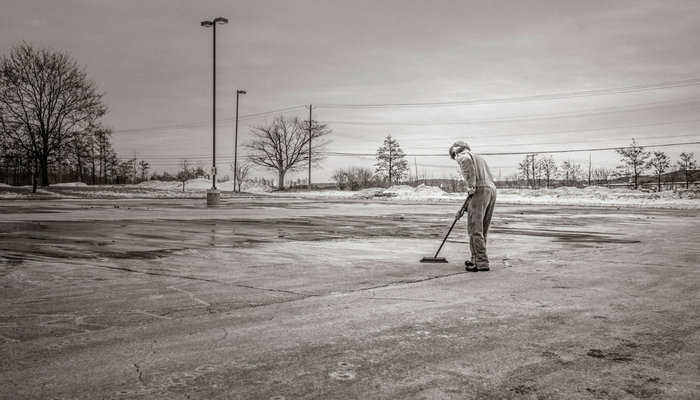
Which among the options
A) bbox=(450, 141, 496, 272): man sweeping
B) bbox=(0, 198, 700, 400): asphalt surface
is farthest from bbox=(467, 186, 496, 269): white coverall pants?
bbox=(0, 198, 700, 400): asphalt surface

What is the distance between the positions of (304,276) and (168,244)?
4391 mm

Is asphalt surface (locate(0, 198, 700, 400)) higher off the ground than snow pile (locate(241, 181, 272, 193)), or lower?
lower

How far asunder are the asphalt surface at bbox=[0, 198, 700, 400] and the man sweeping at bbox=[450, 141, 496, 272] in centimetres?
26

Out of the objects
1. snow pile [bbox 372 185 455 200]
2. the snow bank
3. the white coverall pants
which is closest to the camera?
the white coverall pants

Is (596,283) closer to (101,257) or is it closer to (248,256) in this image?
(248,256)

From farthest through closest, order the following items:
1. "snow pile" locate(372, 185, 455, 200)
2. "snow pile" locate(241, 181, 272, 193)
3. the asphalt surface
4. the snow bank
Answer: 1. "snow pile" locate(241, 181, 272, 193)
2. "snow pile" locate(372, 185, 455, 200)
3. the snow bank
4. the asphalt surface

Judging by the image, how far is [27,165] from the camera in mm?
43125

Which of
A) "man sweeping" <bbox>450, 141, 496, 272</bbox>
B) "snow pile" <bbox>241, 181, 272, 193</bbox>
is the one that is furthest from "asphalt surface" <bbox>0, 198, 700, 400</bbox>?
"snow pile" <bbox>241, 181, 272, 193</bbox>

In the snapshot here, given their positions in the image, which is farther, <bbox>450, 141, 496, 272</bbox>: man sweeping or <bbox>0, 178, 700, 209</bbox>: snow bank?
<bbox>0, 178, 700, 209</bbox>: snow bank

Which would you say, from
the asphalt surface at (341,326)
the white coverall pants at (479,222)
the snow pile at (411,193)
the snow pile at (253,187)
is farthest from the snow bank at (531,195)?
the asphalt surface at (341,326)

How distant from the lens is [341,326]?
14.3 ft

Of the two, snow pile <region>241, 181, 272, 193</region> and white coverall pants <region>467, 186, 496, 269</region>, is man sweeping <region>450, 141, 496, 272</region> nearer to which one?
white coverall pants <region>467, 186, 496, 269</region>

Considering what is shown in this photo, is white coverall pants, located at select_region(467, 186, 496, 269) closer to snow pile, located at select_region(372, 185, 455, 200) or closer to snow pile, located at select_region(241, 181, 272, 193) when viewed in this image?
snow pile, located at select_region(372, 185, 455, 200)

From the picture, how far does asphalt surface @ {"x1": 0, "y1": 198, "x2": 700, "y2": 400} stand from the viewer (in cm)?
307
